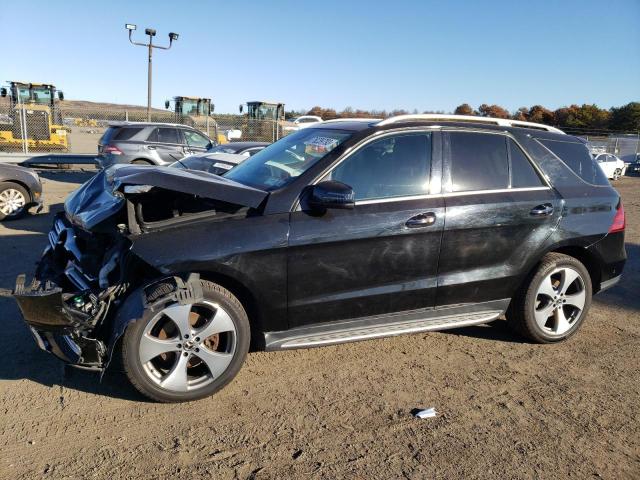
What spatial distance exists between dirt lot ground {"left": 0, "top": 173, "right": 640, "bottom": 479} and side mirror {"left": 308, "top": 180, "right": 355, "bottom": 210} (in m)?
1.24

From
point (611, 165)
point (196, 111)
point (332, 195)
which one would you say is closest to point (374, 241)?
point (332, 195)

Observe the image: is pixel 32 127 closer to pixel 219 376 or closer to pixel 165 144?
pixel 165 144

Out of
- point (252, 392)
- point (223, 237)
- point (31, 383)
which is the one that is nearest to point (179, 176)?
point (223, 237)

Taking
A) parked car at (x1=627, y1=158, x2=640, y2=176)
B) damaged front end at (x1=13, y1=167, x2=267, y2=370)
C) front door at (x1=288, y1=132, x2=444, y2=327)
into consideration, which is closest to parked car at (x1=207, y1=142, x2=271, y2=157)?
damaged front end at (x1=13, y1=167, x2=267, y2=370)

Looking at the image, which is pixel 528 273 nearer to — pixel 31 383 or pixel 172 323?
pixel 172 323

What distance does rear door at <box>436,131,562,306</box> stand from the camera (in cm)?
388

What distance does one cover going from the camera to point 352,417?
124 inches

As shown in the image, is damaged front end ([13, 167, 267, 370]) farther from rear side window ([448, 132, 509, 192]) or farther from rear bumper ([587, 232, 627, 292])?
rear bumper ([587, 232, 627, 292])

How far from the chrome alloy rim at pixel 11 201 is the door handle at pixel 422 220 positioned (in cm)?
740

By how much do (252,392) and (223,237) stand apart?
106 cm

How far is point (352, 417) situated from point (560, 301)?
2.25 metres

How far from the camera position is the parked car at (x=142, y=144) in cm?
1365

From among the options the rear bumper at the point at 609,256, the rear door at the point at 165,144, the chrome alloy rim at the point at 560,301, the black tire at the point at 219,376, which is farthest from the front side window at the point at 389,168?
the rear door at the point at 165,144

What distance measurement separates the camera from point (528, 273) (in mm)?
4215
